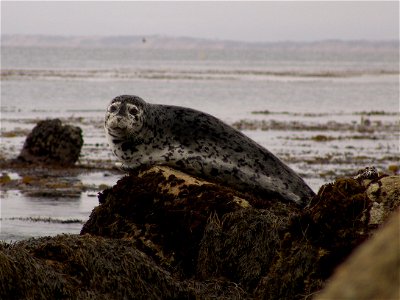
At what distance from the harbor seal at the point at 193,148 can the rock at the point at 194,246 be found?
0.73 metres

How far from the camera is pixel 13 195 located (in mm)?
15492

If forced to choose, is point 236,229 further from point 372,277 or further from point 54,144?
point 54,144

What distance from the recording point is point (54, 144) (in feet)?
64.8

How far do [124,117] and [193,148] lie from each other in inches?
26.8

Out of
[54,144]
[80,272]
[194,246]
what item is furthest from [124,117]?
[54,144]

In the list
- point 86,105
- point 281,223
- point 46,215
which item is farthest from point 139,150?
point 86,105

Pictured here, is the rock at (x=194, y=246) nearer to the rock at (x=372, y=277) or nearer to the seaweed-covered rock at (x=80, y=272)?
the seaweed-covered rock at (x=80, y=272)

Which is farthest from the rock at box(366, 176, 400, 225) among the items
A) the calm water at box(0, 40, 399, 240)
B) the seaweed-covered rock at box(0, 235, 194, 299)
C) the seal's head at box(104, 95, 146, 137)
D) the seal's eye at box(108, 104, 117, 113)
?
the calm water at box(0, 40, 399, 240)

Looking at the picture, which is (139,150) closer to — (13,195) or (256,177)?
(256,177)

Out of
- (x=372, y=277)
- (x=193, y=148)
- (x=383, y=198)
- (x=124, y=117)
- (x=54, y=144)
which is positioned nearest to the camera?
(x=372, y=277)

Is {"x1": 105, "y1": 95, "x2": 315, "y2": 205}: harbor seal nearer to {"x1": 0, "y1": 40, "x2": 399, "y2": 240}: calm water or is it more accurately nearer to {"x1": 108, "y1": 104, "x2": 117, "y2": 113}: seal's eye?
{"x1": 108, "y1": 104, "x2": 117, "y2": 113}: seal's eye

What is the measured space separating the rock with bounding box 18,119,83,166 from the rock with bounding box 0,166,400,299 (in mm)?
11961

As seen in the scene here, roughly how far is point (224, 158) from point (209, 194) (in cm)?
119

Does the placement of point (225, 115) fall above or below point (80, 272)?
below
